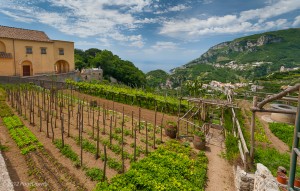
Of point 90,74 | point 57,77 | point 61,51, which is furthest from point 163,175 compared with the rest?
point 90,74

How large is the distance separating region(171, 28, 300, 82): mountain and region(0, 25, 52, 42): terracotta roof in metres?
60.9

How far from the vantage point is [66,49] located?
1438 inches

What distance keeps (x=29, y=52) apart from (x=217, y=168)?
32.7 m

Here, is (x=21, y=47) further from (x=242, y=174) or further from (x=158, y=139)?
(x=242, y=174)

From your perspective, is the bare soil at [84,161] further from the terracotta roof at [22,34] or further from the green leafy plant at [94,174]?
the terracotta roof at [22,34]

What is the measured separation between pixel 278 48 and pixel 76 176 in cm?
15143

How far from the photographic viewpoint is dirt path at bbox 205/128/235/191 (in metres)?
8.34

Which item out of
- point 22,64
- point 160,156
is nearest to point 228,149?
point 160,156

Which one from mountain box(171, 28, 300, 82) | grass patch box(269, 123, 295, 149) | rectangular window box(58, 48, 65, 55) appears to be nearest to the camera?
grass patch box(269, 123, 295, 149)

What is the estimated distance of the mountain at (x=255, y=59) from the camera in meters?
92.1

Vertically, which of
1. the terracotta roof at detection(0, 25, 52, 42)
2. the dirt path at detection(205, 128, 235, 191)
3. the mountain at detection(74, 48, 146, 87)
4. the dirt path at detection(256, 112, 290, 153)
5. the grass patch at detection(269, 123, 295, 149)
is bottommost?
the dirt path at detection(205, 128, 235, 191)

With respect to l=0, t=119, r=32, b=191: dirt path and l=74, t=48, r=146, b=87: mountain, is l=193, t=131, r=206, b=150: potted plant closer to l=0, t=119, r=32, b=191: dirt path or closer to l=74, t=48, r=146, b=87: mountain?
l=0, t=119, r=32, b=191: dirt path

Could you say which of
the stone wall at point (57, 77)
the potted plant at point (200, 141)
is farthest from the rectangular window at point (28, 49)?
the potted plant at point (200, 141)

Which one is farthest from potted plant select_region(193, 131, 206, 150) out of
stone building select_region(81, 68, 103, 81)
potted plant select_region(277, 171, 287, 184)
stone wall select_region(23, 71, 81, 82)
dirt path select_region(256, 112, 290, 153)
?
stone building select_region(81, 68, 103, 81)
